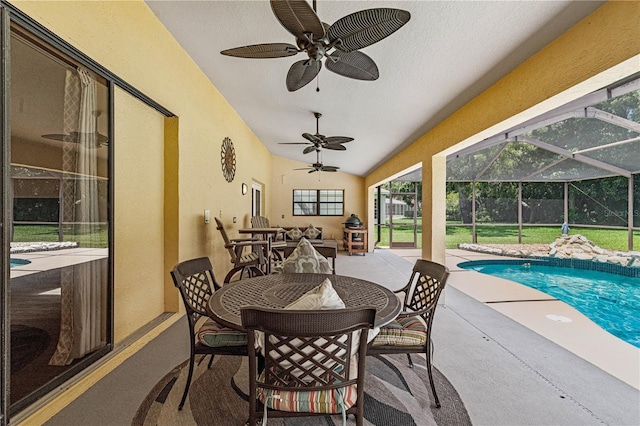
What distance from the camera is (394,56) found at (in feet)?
8.40

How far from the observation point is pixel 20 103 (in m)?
1.57

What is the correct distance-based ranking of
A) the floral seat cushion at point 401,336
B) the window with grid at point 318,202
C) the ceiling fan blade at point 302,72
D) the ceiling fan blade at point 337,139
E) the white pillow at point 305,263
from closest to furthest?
the floral seat cushion at point 401,336 → the ceiling fan blade at point 302,72 → the white pillow at point 305,263 → the ceiling fan blade at point 337,139 → the window with grid at point 318,202

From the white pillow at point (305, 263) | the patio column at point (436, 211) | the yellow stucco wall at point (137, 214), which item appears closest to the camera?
the yellow stucco wall at point (137, 214)

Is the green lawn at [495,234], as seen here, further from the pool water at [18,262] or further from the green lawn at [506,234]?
the pool water at [18,262]

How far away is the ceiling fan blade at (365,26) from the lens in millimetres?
1410

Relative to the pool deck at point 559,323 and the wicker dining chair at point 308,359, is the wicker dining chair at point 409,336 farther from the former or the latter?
the pool deck at point 559,323

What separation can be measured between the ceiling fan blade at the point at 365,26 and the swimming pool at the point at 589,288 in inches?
168

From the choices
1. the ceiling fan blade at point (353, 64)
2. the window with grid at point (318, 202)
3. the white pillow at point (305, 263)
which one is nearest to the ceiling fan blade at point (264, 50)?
the ceiling fan blade at point (353, 64)

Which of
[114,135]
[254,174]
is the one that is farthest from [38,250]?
[254,174]

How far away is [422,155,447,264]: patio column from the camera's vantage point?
3.99m

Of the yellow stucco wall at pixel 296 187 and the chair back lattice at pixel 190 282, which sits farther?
the yellow stucco wall at pixel 296 187

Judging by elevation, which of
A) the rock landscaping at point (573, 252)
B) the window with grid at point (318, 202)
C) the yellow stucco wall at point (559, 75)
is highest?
the yellow stucco wall at point (559, 75)

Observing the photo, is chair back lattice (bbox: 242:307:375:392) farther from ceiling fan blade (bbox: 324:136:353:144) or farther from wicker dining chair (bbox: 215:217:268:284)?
ceiling fan blade (bbox: 324:136:353:144)

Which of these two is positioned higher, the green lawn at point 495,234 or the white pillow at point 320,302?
the white pillow at point 320,302
